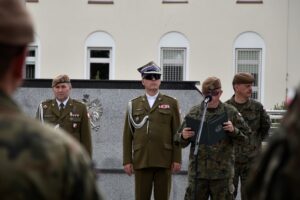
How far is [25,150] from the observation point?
110 inches

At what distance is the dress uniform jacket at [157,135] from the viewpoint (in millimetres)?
10531

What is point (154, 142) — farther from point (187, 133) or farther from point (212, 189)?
point (212, 189)

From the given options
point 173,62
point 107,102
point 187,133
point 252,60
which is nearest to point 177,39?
point 173,62

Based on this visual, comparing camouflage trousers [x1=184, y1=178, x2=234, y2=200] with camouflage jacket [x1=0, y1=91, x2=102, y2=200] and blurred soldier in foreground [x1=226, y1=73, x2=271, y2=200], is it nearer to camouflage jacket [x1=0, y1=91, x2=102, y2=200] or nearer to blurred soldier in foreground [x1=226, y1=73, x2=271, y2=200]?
blurred soldier in foreground [x1=226, y1=73, x2=271, y2=200]

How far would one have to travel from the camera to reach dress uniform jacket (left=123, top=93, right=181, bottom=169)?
1053 cm

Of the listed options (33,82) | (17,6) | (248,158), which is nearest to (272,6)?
(33,82)

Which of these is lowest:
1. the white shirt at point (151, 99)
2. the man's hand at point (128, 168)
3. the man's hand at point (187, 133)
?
the man's hand at point (128, 168)

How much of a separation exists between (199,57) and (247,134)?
82.0 ft

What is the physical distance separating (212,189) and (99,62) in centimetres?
2591

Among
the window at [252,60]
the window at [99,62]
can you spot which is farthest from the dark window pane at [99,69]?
the window at [252,60]

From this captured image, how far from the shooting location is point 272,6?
34781 mm

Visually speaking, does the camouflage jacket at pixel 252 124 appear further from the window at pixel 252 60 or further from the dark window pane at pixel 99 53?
the dark window pane at pixel 99 53

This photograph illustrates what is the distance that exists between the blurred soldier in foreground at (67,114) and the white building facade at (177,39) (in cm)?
2388

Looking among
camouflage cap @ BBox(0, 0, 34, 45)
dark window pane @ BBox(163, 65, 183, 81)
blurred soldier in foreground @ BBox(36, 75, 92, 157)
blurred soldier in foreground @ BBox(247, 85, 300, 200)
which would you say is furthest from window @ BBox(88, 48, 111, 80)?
blurred soldier in foreground @ BBox(247, 85, 300, 200)
